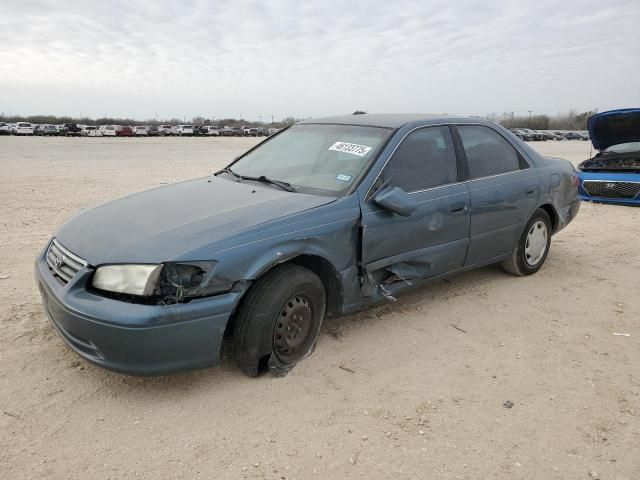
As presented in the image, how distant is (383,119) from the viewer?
14.4 ft

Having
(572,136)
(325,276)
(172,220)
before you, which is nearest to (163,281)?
(172,220)

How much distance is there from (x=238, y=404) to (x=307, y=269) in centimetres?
91

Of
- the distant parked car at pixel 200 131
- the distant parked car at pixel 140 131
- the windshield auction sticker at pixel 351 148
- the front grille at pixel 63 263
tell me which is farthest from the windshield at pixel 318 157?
the distant parked car at pixel 200 131

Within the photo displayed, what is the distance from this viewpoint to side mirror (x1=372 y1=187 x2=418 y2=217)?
355cm

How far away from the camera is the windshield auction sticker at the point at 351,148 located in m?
3.90

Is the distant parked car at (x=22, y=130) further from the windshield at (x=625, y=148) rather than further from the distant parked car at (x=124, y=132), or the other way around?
the windshield at (x=625, y=148)

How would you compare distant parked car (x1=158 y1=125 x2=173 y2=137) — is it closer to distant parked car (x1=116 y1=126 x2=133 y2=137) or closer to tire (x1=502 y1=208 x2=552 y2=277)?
distant parked car (x1=116 y1=126 x2=133 y2=137)

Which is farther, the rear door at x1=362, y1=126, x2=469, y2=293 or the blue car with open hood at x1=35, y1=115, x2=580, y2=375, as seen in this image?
the rear door at x1=362, y1=126, x2=469, y2=293

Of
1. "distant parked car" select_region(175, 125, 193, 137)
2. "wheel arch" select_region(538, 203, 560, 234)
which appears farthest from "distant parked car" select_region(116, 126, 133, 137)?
"wheel arch" select_region(538, 203, 560, 234)

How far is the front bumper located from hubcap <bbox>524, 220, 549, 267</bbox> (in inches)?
133

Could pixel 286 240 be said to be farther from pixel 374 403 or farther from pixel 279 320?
pixel 374 403

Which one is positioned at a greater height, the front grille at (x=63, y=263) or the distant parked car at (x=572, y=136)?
the front grille at (x=63, y=263)

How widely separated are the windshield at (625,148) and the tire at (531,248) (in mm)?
5649

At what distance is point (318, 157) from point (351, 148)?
277 millimetres
